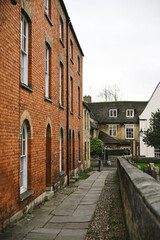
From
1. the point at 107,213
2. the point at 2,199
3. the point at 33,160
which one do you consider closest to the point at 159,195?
the point at 2,199

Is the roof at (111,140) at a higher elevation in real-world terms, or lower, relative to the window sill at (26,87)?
lower

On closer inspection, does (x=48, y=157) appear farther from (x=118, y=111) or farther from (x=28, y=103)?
(x=118, y=111)

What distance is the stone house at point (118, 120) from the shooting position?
43.7 meters

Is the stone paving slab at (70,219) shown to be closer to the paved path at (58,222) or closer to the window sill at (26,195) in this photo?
the paved path at (58,222)

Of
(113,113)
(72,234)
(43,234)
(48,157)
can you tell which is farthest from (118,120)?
(43,234)

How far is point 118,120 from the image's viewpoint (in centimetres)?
4488

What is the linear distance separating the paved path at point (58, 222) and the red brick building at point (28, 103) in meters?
0.37

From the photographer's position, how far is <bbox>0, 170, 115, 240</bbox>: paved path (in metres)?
5.67

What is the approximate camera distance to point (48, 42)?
10117mm

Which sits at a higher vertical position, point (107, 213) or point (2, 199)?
point (2, 199)

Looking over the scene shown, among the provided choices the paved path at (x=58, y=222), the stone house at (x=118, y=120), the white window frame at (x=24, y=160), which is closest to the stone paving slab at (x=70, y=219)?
the paved path at (x=58, y=222)

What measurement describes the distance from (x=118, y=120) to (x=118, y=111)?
2.01m

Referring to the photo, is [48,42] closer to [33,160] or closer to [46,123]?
[46,123]

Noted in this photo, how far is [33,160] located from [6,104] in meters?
2.66
